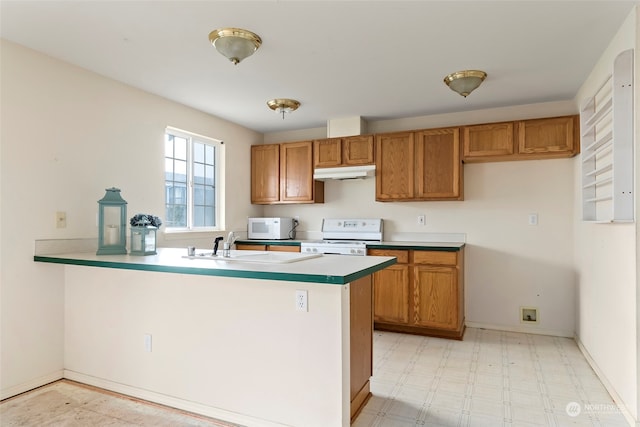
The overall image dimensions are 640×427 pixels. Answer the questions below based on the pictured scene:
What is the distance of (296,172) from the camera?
4.65 m

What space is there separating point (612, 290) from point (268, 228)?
11.1 feet

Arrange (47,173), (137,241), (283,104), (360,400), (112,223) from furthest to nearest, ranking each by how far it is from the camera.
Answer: (283,104)
(112,223)
(137,241)
(47,173)
(360,400)

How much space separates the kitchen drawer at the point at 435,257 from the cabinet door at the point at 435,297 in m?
0.05

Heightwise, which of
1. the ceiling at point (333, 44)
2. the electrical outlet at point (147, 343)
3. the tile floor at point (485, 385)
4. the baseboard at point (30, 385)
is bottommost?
the tile floor at point (485, 385)

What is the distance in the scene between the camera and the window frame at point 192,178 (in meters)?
3.82

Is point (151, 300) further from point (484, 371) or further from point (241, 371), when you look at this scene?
point (484, 371)

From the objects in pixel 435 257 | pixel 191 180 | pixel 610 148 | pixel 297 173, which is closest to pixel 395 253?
pixel 435 257

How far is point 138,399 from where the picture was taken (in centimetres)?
239

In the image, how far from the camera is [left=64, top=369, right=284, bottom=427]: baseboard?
81.9 inches

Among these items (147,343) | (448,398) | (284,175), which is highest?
(284,175)

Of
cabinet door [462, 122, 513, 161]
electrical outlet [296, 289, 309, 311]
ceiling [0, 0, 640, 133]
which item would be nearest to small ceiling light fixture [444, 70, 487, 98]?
ceiling [0, 0, 640, 133]

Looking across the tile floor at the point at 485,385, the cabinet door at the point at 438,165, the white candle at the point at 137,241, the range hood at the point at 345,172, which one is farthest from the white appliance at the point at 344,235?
the white candle at the point at 137,241

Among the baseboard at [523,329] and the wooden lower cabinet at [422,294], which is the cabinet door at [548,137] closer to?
the wooden lower cabinet at [422,294]

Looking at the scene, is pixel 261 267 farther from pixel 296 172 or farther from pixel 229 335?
pixel 296 172
